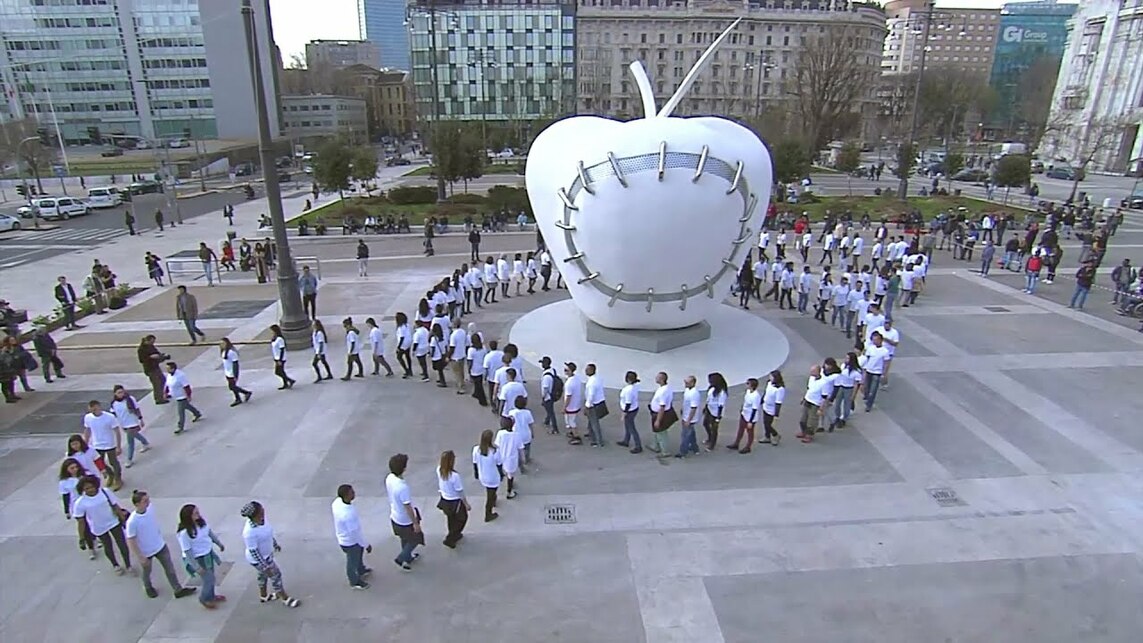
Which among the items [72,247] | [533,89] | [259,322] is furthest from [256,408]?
[533,89]

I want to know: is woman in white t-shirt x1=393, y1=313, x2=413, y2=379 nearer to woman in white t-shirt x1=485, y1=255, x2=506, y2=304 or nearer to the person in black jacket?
woman in white t-shirt x1=485, y1=255, x2=506, y2=304

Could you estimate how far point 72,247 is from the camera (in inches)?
1093

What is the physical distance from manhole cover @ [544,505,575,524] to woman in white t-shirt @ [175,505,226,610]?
148 inches

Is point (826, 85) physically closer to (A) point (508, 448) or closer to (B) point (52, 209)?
(B) point (52, 209)

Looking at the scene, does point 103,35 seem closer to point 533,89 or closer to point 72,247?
point 533,89

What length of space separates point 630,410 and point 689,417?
34.7 inches

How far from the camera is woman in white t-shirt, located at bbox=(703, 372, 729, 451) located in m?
9.57

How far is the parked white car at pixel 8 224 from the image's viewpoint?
32031 millimetres

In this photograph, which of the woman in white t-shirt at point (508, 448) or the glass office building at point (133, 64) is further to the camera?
the glass office building at point (133, 64)

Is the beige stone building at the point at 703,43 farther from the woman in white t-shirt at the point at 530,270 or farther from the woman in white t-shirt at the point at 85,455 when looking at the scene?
the woman in white t-shirt at the point at 85,455

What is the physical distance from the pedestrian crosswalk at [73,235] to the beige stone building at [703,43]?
6160 centimetres

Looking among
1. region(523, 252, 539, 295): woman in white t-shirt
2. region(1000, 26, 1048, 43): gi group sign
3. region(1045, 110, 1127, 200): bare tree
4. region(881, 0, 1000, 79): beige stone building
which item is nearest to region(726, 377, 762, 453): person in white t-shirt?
region(523, 252, 539, 295): woman in white t-shirt

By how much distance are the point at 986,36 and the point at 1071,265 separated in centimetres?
16425

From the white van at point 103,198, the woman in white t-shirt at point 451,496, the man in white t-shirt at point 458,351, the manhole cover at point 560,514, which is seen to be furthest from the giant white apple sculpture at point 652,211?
the white van at point 103,198
